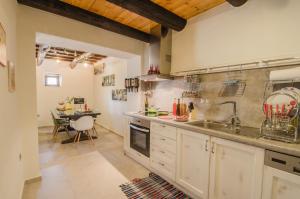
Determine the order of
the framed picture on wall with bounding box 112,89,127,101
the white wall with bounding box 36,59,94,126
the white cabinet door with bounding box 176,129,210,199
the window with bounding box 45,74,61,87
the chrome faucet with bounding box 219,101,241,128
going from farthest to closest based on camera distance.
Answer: the window with bounding box 45,74,61,87
the white wall with bounding box 36,59,94,126
the framed picture on wall with bounding box 112,89,127,101
the chrome faucet with bounding box 219,101,241,128
the white cabinet door with bounding box 176,129,210,199

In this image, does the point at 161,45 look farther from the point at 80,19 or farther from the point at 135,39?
the point at 80,19

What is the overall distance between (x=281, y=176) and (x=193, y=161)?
866mm

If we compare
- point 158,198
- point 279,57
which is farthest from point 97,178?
point 279,57

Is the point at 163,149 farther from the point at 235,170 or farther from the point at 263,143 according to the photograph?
the point at 263,143

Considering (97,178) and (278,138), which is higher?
(278,138)

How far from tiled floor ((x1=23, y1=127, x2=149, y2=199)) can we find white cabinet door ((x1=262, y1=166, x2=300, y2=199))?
1.63 m

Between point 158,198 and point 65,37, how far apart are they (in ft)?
9.20

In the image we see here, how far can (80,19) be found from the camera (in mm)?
2449

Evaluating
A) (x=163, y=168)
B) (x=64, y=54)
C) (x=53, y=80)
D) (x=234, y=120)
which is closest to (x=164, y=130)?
(x=163, y=168)

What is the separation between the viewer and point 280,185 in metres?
1.23

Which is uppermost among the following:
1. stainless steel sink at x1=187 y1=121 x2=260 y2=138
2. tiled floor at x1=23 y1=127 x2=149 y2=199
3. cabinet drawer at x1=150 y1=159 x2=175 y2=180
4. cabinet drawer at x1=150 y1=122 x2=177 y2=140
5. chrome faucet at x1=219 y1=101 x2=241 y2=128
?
chrome faucet at x1=219 y1=101 x2=241 y2=128

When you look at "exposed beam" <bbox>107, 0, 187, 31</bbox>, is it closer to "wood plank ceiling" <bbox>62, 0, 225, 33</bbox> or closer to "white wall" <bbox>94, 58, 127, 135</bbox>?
"wood plank ceiling" <bbox>62, 0, 225, 33</bbox>

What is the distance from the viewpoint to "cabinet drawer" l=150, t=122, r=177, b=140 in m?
2.16

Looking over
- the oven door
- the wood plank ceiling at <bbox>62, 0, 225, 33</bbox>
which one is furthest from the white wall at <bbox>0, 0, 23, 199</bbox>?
the oven door
